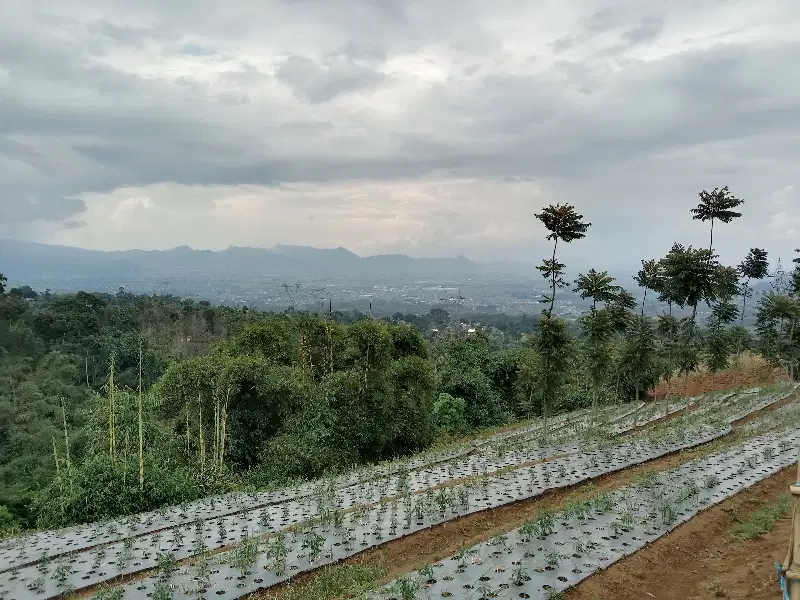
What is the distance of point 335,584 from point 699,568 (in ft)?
13.6

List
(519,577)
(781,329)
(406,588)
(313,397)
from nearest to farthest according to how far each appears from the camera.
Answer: (406,588)
(519,577)
(313,397)
(781,329)

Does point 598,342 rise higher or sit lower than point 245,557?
higher

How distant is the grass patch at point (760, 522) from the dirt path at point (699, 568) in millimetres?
72

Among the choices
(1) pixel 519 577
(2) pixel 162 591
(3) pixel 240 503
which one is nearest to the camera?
(2) pixel 162 591

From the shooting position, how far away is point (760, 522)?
24.2ft

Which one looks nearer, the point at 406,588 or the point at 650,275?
the point at 406,588

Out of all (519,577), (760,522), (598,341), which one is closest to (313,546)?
(519,577)

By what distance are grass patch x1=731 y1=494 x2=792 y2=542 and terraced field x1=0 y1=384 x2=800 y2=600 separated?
0.53 m

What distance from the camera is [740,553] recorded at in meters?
6.74

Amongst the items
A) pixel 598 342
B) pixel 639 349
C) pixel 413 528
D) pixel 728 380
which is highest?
pixel 598 342

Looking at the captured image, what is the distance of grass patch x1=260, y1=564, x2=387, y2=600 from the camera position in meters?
5.54

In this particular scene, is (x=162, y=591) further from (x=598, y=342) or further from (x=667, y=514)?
(x=598, y=342)

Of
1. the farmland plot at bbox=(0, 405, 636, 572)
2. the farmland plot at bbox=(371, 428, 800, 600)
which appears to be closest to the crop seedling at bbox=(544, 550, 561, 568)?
the farmland plot at bbox=(371, 428, 800, 600)

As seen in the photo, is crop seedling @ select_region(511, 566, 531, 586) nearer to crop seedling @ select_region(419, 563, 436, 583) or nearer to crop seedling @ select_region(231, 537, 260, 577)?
crop seedling @ select_region(419, 563, 436, 583)
